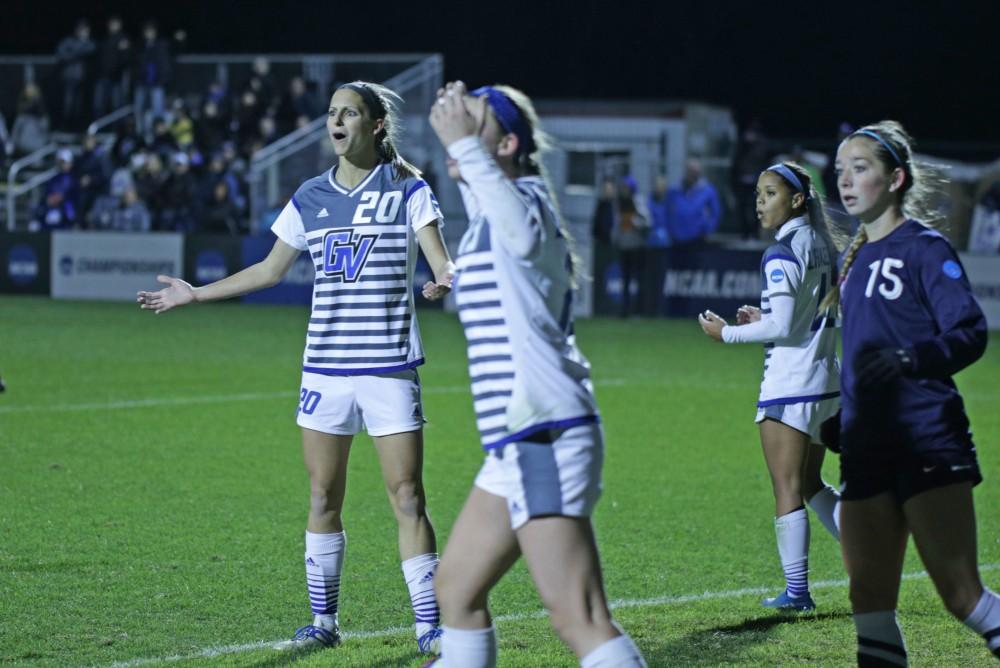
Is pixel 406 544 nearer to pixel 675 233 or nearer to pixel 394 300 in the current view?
pixel 394 300

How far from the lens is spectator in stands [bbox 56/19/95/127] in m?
32.4

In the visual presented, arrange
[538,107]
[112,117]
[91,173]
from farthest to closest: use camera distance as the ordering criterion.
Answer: [538,107] < [112,117] < [91,173]

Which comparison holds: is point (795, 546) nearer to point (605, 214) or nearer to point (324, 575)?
point (324, 575)

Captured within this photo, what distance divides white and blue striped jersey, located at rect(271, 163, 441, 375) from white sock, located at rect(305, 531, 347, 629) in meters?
0.71

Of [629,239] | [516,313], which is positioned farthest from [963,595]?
[629,239]

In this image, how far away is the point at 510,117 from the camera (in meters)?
4.06

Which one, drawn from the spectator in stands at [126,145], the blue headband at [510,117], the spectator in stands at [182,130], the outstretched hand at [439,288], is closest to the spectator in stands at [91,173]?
the spectator in stands at [126,145]

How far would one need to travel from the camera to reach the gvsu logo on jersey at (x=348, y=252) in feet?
19.0

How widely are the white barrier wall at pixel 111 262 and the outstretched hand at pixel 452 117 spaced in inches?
891

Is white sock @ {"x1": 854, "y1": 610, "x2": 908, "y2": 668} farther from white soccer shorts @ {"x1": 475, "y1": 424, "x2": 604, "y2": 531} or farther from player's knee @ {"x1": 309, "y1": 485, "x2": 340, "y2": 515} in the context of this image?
player's knee @ {"x1": 309, "y1": 485, "x2": 340, "y2": 515}

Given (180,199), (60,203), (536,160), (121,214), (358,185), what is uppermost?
(536,160)

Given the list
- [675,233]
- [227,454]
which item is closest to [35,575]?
[227,454]

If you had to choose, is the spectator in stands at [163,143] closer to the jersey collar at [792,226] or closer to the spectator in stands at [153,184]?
the spectator in stands at [153,184]

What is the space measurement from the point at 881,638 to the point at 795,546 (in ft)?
6.63
